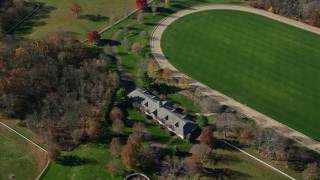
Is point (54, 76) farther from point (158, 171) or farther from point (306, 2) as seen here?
point (306, 2)

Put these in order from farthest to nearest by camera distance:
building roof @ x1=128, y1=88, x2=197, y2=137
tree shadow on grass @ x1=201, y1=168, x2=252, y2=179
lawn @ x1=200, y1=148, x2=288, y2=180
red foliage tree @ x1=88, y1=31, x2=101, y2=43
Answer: red foliage tree @ x1=88, y1=31, x2=101, y2=43, building roof @ x1=128, y1=88, x2=197, y2=137, lawn @ x1=200, y1=148, x2=288, y2=180, tree shadow on grass @ x1=201, y1=168, x2=252, y2=179

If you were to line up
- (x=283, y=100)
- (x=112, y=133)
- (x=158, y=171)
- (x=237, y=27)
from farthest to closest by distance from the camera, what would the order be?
1. (x=237, y=27)
2. (x=283, y=100)
3. (x=112, y=133)
4. (x=158, y=171)

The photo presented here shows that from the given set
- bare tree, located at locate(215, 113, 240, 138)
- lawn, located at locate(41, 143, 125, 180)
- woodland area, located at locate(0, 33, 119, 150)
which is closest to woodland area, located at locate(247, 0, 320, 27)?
bare tree, located at locate(215, 113, 240, 138)

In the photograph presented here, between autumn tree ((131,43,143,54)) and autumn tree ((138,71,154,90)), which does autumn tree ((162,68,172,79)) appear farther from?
autumn tree ((131,43,143,54))

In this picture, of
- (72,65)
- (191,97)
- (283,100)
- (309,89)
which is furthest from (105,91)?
(309,89)

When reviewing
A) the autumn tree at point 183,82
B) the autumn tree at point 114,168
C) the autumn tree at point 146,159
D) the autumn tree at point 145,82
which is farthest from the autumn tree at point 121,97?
the autumn tree at point 114,168

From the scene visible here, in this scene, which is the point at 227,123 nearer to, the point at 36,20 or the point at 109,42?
the point at 109,42

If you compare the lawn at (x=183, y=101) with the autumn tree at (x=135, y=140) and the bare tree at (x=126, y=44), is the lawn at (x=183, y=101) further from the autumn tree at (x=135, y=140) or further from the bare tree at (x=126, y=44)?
the bare tree at (x=126, y=44)
